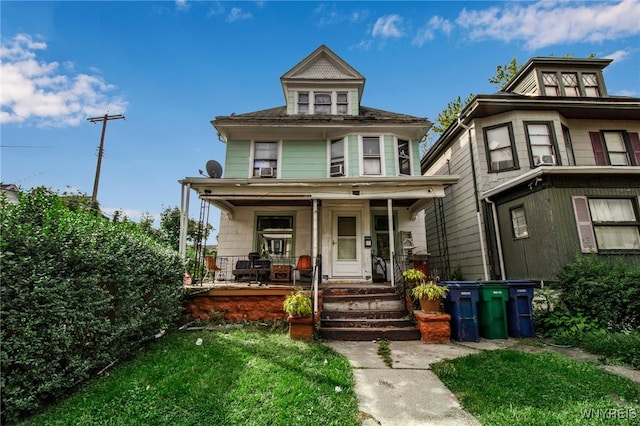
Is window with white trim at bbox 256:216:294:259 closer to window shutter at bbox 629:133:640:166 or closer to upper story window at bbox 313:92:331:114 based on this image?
upper story window at bbox 313:92:331:114

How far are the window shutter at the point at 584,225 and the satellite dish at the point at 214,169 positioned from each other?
974cm

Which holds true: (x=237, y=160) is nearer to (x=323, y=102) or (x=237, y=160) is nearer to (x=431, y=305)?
(x=323, y=102)

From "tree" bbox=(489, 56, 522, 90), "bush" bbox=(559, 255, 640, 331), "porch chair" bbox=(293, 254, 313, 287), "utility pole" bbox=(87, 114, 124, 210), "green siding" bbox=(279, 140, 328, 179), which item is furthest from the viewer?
"tree" bbox=(489, 56, 522, 90)

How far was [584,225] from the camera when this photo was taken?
6.87 metres

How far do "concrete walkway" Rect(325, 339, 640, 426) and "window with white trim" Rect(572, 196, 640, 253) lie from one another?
3580mm

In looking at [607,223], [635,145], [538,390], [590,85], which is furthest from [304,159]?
[635,145]

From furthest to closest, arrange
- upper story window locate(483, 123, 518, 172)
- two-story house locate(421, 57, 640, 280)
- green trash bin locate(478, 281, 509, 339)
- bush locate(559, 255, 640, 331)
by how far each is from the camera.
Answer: upper story window locate(483, 123, 518, 172) → two-story house locate(421, 57, 640, 280) → green trash bin locate(478, 281, 509, 339) → bush locate(559, 255, 640, 331)

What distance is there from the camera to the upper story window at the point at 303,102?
1066 centimetres

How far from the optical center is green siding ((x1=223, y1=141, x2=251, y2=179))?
9.35m

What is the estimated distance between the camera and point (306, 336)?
5.19 meters

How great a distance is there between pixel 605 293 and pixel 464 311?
2800 mm

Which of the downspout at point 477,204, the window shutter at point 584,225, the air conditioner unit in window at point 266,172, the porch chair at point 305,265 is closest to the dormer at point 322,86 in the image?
the air conditioner unit in window at point 266,172

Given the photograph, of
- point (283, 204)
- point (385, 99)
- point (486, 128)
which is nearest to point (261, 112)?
point (283, 204)

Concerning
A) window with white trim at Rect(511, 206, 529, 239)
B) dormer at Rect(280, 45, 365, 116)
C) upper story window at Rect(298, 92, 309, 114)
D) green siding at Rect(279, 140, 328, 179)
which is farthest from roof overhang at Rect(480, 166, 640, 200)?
upper story window at Rect(298, 92, 309, 114)
